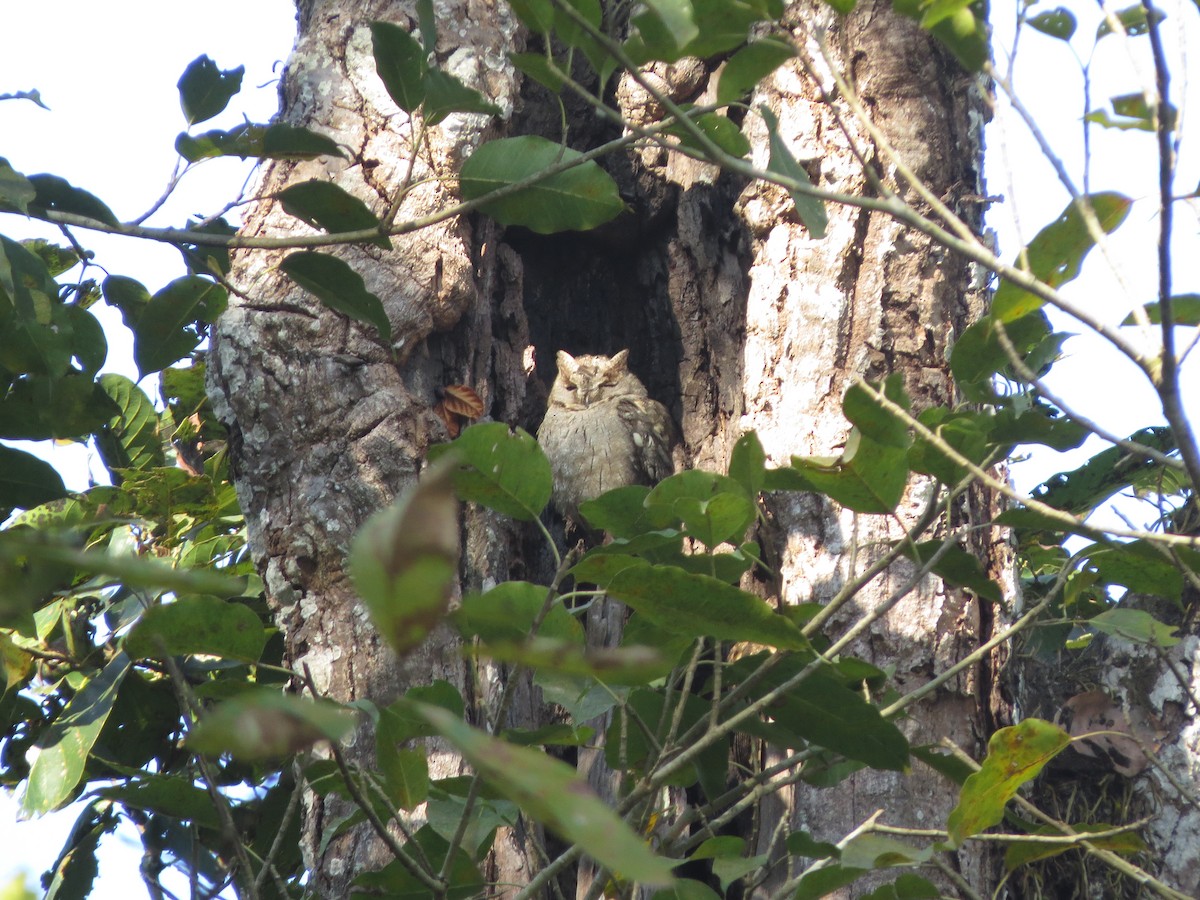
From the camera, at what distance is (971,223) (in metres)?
2.71

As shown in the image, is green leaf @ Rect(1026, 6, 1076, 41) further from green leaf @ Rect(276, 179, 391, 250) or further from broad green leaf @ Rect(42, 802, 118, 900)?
broad green leaf @ Rect(42, 802, 118, 900)

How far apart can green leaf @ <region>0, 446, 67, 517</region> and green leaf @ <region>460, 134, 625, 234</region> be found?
77cm

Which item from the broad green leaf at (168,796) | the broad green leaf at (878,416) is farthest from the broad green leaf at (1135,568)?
the broad green leaf at (168,796)

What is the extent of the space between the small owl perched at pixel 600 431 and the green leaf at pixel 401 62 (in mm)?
1755

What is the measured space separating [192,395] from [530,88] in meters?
1.27

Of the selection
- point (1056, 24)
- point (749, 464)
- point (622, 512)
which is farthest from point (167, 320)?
point (1056, 24)

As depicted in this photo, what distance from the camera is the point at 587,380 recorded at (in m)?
3.56

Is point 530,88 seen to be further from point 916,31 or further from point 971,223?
point 971,223

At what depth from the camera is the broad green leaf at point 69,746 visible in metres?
1.95

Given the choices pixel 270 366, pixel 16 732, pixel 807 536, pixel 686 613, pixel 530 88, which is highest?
pixel 530 88

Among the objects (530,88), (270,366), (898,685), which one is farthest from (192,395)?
(898,685)

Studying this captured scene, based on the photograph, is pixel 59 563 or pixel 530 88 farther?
pixel 530 88

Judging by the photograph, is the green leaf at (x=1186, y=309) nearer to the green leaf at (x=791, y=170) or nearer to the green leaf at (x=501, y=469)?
the green leaf at (x=791, y=170)

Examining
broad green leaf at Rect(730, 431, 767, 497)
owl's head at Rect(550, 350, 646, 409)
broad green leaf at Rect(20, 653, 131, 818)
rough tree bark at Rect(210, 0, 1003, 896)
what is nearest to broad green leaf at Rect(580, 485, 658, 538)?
broad green leaf at Rect(730, 431, 767, 497)
